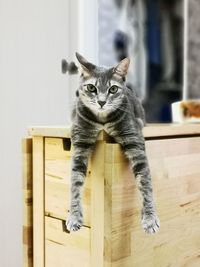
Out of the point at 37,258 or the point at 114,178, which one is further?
the point at 37,258

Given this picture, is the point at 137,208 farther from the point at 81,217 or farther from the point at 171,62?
the point at 171,62

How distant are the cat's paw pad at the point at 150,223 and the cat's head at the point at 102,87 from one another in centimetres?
22

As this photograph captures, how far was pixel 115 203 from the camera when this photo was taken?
715 millimetres

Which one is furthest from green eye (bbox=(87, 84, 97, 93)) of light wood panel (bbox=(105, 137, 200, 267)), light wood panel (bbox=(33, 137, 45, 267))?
light wood panel (bbox=(33, 137, 45, 267))

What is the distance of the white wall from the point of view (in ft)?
4.92

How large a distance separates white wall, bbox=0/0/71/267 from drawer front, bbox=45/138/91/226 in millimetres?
694

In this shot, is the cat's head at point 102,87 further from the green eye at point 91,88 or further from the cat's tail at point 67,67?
the cat's tail at point 67,67

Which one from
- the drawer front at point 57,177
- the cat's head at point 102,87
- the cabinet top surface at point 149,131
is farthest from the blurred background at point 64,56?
the cat's head at point 102,87

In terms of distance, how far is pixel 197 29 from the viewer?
5.01ft

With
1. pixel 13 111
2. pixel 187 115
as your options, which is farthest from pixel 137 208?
pixel 13 111

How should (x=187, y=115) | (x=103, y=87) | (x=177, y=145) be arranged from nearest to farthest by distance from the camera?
1. (x=103, y=87)
2. (x=177, y=145)
3. (x=187, y=115)

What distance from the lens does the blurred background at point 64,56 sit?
1.51m

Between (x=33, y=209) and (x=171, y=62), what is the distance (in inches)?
39.2

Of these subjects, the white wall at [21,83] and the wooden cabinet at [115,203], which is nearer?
the wooden cabinet at [115,203]
